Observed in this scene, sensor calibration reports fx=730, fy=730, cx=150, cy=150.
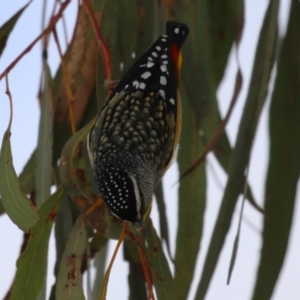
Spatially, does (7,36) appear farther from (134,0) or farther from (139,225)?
(139,225)

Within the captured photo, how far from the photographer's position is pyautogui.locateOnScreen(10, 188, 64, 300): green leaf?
1.72 m

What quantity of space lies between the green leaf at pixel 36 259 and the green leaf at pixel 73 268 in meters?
0.05

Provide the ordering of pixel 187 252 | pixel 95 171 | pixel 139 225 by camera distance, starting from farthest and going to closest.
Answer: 1. pixel 187 252
2. pixel 95 171
3. pixel 139 225

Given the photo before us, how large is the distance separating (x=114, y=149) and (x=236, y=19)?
53 cm

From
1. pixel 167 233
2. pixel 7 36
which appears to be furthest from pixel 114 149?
pixel 7 36

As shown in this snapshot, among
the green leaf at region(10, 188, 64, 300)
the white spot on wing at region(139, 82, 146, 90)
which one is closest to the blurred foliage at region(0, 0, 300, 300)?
the green leaf at region(10, 188, 64, 300)

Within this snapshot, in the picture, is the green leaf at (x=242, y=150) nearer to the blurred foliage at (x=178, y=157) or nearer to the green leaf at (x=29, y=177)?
the blurred foliage at (x=178, y=157)

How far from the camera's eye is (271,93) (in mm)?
2180

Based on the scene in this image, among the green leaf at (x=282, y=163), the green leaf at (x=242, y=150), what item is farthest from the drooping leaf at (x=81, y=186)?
the green leaf at (x=282, y=163)

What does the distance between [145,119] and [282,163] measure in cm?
42

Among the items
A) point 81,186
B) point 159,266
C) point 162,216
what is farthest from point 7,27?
point 159,266

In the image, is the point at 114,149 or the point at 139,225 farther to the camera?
the point at 114,149

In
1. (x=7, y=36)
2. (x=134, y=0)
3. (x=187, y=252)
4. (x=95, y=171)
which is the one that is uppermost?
(x=134, y=0)

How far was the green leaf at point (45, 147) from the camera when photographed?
1.95 m
